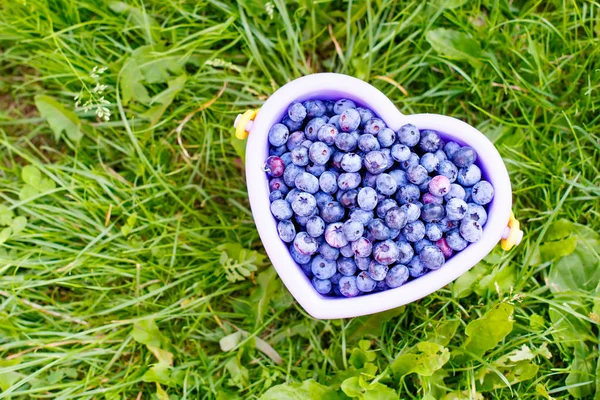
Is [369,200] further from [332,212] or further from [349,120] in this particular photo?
[349,120]

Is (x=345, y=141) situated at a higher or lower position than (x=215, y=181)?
higher

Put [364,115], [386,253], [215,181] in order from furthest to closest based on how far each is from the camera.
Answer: [215,181] < [364,115] < [386,253]

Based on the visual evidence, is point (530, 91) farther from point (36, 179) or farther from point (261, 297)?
point (36, 179)

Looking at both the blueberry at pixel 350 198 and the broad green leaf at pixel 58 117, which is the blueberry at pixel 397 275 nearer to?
the blueberry at pixel 350 198

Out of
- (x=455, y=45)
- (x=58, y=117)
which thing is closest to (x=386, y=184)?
(x=455, y=45)

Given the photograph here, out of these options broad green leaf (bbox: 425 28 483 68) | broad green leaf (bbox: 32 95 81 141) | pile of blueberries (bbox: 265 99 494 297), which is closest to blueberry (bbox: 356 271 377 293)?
pile of blueberries (bbox: 265 99 494 297)

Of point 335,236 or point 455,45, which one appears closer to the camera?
point 335,236
